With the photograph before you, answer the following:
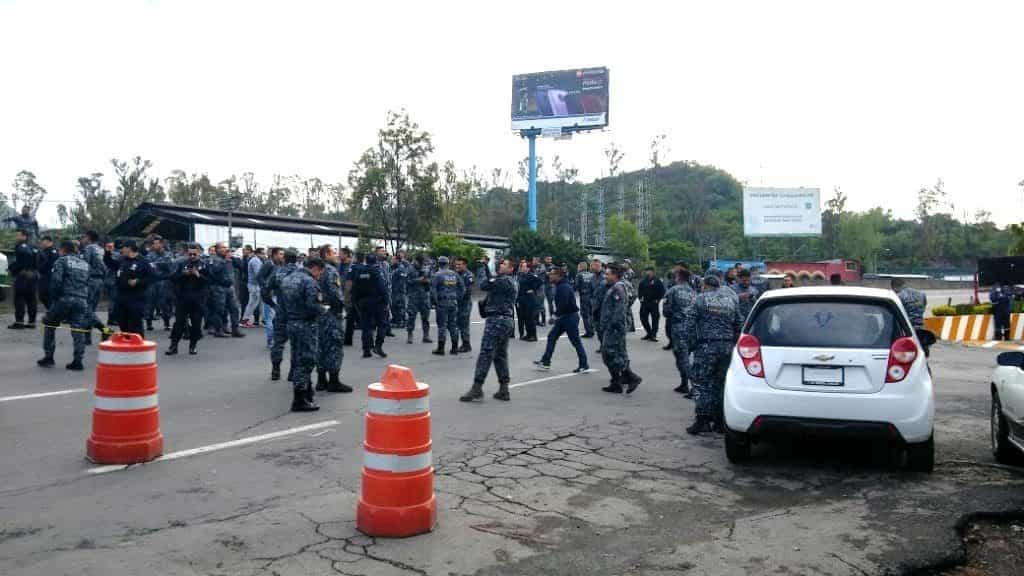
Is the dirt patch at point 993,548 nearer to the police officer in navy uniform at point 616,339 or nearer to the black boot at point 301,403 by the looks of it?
the police officer in navy uniform at point 616,339

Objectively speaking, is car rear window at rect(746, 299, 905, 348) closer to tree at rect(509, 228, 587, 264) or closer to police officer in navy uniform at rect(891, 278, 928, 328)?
police officer in navy uniform at rect(891, 278, 928, 328)

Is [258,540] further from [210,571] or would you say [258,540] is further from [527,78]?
[527,78]

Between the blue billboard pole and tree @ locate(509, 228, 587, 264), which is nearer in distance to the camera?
tree @ locate(509, 228, 587, 264)

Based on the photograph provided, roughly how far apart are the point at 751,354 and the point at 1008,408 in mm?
2129

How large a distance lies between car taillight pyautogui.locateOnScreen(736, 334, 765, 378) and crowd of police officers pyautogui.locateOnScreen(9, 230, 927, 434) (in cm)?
140

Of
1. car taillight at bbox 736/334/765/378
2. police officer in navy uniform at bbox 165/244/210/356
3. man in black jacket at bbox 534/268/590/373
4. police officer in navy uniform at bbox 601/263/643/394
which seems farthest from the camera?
police officer in navy uniform at bbox 165/244/210/356

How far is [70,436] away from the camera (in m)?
7.47

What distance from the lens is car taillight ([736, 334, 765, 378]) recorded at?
266 inches

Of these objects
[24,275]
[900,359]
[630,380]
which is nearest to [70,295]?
[24,275]

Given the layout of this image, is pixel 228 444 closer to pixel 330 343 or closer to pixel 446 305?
pixel 330 343

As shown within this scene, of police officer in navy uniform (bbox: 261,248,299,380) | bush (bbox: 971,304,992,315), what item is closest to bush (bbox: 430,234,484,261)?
bush (bbox: 971,304,992,315)

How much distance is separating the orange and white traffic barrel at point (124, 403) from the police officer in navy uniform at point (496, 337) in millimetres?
4050

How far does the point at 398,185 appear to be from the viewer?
35.7 meters

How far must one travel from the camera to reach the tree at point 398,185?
35062 mm
